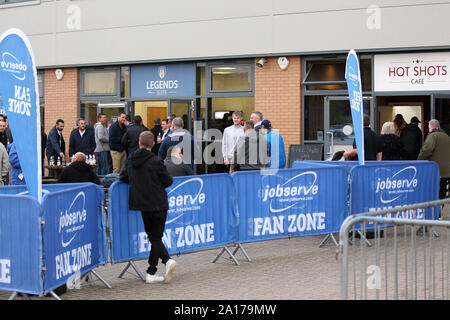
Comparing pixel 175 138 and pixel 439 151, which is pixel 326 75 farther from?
pixel 175 138

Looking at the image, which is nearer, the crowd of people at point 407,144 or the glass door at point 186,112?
the crowd of people at point 407,144

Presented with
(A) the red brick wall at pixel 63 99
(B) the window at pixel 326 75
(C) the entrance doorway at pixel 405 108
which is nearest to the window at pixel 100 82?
(A) the red brick wall at pixel 63 99

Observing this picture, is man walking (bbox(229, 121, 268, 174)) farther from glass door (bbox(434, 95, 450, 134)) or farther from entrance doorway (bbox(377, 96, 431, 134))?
glass door (bbox(434, 95, 450, 134))

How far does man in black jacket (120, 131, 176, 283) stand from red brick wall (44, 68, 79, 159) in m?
12.2

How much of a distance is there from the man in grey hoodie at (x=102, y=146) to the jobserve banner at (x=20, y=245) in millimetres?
11240

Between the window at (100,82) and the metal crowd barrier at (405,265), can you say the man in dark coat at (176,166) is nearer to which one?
the metal crowd barrier at (405,265)

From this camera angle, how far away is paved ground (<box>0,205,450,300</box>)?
7.73m

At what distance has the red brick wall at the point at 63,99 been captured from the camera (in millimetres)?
20250

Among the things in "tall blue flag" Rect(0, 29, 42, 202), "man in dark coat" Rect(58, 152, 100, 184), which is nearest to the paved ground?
"man in dark coat" Rect(58, 152, 100, 184)

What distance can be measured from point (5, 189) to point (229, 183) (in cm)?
305

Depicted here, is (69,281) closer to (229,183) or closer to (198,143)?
(229,183)

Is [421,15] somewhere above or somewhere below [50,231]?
above

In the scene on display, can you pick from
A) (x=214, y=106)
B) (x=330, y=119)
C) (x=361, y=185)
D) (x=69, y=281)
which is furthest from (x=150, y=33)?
(x=69, y=281)

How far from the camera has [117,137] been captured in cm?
1755
